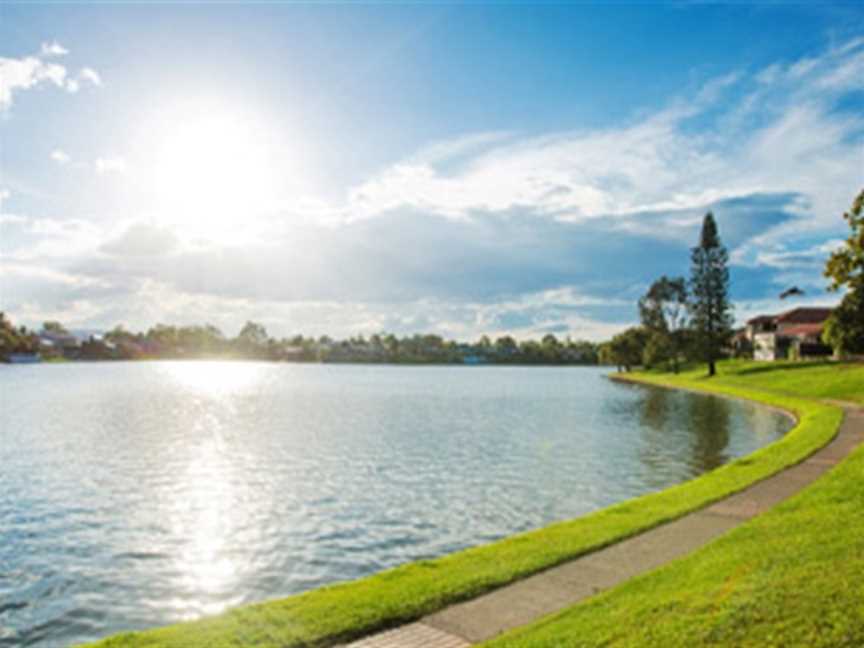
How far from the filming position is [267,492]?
22.4m

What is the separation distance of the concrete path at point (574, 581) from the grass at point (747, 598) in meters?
0.60

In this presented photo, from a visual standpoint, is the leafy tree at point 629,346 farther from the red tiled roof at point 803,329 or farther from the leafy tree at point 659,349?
the red tiled roof at point 803,329

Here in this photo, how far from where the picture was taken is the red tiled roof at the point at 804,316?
116 meters

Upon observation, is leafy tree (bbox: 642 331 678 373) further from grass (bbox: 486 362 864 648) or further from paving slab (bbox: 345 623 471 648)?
paving slab (bbox: 345 623 471 648)

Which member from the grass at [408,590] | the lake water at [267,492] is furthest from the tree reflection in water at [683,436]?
the grass at [408,590]

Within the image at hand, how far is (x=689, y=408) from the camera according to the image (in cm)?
5253

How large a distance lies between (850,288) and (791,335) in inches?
3080

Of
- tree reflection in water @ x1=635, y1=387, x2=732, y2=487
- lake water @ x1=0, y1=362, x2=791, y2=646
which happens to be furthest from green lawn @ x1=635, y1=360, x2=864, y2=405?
lake water @ x1=0, y1=362, x2=791, y2=646

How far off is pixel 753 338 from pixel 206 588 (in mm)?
137031

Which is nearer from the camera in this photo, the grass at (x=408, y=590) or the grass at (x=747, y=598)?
the grass at (x=747, y=598)

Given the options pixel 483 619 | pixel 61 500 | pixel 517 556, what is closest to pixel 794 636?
pixel 483 619

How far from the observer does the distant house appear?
100750 mm

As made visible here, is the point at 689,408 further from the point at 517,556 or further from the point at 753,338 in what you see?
the point at 753,338

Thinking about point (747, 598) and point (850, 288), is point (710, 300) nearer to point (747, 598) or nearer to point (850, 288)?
point (850, 288)
